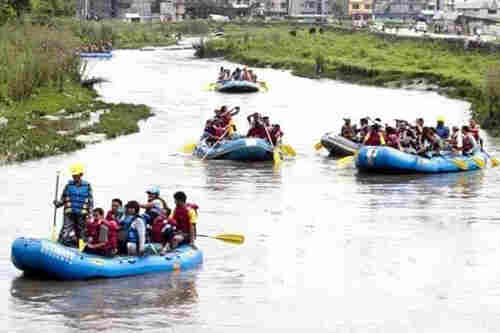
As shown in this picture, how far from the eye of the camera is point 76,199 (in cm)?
1839

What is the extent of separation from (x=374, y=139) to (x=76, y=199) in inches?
555

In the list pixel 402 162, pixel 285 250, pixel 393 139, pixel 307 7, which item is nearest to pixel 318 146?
pixel 393 139

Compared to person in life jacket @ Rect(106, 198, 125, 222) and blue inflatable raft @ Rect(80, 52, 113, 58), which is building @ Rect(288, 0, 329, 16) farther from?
person in life jacket @ Rect(106, 198, 125, 222)

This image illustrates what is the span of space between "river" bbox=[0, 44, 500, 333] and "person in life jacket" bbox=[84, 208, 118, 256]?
0.51m

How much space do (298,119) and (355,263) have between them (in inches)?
1000

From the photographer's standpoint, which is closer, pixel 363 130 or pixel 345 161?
pixel 345 161

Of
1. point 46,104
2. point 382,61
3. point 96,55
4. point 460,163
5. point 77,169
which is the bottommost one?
point 96,55

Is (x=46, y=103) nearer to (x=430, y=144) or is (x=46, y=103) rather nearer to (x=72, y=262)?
(x=430, y=144)

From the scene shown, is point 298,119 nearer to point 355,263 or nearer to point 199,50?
point 355,263

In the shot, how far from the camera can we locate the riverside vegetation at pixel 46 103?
33500mm

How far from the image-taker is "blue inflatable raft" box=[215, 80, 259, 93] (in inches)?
2258

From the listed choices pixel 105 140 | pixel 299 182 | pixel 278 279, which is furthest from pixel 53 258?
pixel 105 140

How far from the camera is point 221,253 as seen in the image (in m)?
20.8

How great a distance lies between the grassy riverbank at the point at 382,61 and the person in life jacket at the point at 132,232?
23580mm
